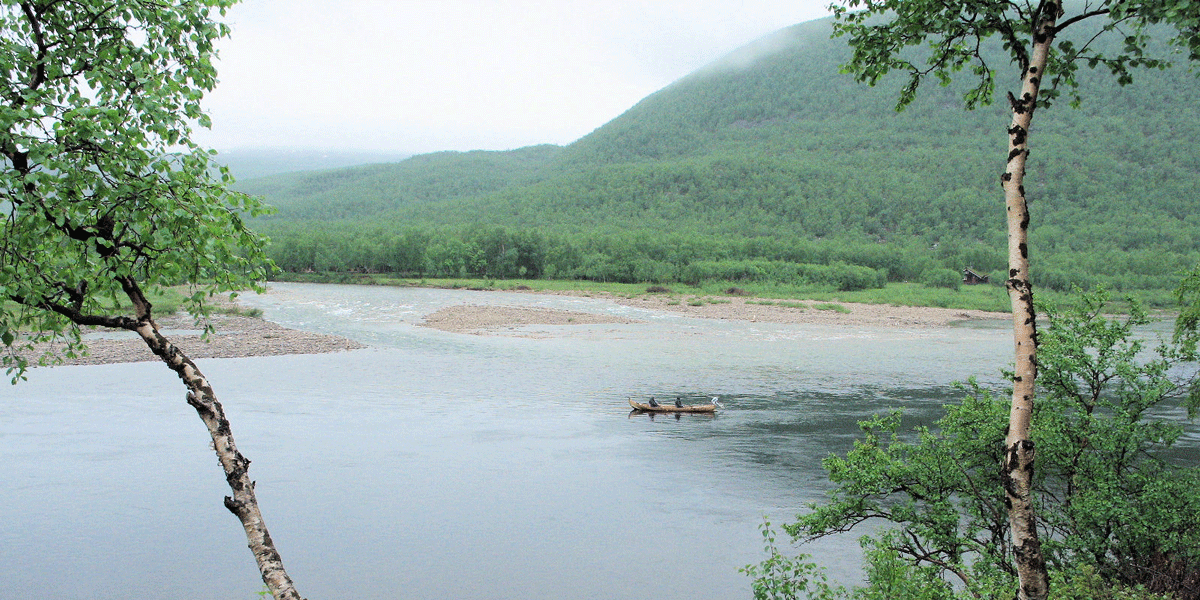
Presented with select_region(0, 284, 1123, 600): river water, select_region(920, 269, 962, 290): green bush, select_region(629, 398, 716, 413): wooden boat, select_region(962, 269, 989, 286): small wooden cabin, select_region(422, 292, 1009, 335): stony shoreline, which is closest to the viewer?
select_region(0, 284, 1123, 600): river water

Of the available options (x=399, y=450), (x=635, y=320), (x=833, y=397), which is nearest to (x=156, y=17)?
(x=399, y=450)

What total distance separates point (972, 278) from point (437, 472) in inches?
3928

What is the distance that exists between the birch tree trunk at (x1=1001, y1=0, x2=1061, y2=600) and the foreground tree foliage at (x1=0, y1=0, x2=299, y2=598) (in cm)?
543

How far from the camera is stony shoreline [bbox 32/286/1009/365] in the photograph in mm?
Result: 44844

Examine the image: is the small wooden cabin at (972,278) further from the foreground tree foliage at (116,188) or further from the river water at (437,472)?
the foreground tree foliage at (116,188)

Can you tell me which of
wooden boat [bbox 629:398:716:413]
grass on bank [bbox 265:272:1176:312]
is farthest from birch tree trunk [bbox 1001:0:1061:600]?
grass on bank [bbox 265:272:1176:312]

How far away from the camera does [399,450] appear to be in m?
26.0

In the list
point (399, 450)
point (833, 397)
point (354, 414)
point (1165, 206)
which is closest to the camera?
point (399, 450)

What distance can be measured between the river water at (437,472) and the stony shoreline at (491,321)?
2.90m

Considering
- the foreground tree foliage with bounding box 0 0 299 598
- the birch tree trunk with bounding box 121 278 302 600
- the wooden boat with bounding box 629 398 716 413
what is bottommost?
the wooden boat with bounding box 629 398 716 413

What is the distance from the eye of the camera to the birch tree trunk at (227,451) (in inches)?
243

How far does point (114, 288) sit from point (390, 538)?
13869 millimetres

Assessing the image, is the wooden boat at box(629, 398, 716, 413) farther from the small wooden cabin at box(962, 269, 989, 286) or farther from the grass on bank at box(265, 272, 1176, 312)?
the small wooden cabin at box(962, 269, 989, 286)

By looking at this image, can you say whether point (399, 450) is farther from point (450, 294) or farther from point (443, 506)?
point (450, 294)
